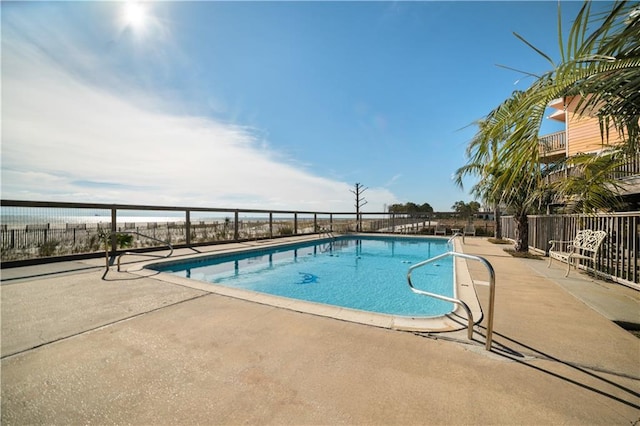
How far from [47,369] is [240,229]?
9.05m

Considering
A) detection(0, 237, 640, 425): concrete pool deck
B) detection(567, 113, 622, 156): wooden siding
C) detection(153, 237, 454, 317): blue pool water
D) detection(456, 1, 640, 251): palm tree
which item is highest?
detection(567, 113, 622, 156): wooden siding

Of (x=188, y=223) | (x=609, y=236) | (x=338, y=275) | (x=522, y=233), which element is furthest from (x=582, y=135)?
(x=188, y=223)

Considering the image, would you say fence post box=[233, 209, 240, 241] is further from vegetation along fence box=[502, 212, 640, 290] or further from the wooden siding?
the wooden siding

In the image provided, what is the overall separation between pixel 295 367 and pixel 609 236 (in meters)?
6.45

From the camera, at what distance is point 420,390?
165 cm

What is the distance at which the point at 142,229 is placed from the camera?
1162 centimetres

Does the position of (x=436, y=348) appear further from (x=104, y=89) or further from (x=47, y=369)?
(x=104, y=89)

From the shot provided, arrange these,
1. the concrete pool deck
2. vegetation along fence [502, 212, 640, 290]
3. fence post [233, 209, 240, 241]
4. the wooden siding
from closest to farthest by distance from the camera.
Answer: the concrete pool deck, vegetation along fence [502, 212, 640, 290], fence post [233, 209, 240, 241], the wooden siding

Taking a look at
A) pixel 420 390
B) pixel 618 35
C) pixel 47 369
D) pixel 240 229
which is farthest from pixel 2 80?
pixel 618 35

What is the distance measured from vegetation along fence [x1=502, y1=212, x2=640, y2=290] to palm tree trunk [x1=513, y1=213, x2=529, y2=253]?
311 mm

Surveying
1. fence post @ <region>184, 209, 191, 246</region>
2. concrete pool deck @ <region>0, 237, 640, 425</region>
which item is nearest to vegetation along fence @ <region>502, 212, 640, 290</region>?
concrete pool deck @ <region>0, 237, 640, 425</region>

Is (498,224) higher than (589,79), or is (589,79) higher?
(589,79)

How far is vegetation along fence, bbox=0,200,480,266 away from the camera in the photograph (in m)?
5.56

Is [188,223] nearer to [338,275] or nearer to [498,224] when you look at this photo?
[338,275]
